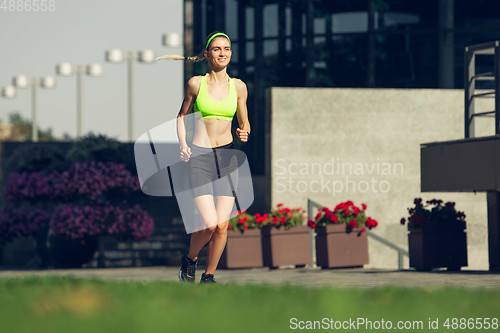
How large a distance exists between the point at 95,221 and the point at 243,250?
4292mm

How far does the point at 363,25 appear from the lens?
1609cm

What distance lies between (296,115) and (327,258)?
338 cm

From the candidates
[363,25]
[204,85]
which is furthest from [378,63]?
[204,85]

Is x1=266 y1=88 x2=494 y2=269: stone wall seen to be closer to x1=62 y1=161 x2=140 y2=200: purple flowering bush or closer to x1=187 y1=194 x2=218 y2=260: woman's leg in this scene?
x1=62 y1=161 x2=140 y2=200: purple flowering bush

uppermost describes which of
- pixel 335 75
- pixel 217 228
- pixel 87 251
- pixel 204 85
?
pixel 335 75

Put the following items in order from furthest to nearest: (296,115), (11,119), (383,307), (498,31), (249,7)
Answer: (11,119)
(249,7)
(498,31)
(296,115)
(383,307)

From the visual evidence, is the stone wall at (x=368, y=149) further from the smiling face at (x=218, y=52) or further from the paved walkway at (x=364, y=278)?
the smiling face at (x=218, y=52)

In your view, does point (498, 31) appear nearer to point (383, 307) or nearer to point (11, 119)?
point (383, 307)

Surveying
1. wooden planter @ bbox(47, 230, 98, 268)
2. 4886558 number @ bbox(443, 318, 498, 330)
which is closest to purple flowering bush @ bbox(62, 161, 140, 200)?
wooden planter @ bbox(47, 230, 98, 268)

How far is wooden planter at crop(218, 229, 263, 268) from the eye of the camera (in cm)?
1203

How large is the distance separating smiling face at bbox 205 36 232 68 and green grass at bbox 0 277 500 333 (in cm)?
232

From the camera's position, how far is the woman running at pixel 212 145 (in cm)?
616

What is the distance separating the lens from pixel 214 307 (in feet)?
11.3

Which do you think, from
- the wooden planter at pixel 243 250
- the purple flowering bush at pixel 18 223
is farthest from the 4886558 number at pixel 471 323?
the purple flowering bush at pixel 18 223
